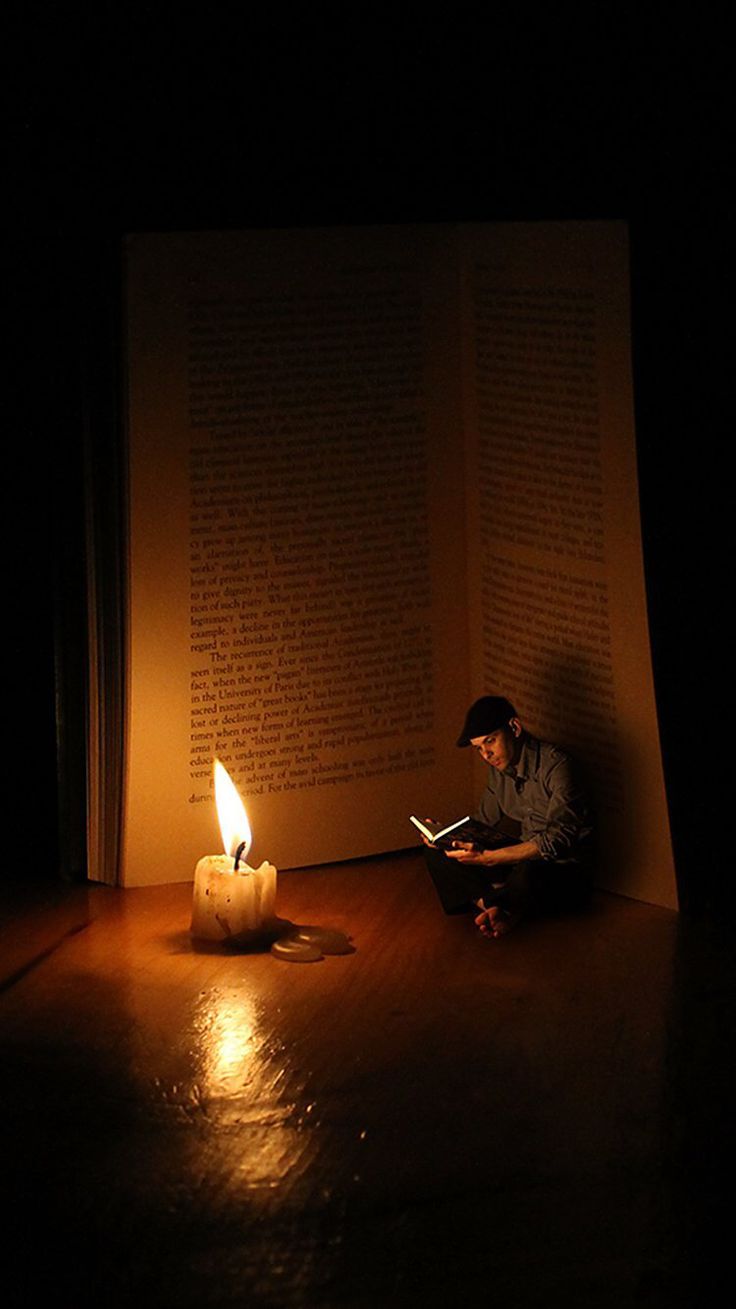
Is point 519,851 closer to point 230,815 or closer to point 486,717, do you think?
point 486,717

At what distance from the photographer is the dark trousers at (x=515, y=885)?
342 centimetres

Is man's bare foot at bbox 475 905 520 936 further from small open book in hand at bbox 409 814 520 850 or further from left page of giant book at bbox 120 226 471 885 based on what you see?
left page of giant book at bbox 120 226 471 885

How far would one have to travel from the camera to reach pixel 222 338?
3.46m

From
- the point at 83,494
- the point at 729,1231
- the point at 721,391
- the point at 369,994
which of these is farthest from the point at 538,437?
the point at 729,1231

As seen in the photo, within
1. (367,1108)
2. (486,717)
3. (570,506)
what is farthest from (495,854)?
(367,1108)

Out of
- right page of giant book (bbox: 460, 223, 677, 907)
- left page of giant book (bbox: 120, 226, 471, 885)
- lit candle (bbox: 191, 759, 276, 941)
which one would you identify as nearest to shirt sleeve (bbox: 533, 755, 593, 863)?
right page of giant book (bbox: 460, 223, 677, 907)

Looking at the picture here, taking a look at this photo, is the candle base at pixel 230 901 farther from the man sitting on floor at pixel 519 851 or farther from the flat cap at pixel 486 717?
the flat cap at pixel 486 717

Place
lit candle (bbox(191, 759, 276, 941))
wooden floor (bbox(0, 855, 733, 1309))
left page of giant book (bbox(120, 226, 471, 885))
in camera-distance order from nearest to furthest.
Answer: wooden floor (bbox(0, 855, 733, 1309)) < lit candle (bbox(191, 759, 276, 941)) < left page of giant book (bbox(120, 226, 471, 885))

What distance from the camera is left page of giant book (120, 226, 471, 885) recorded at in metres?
3.45

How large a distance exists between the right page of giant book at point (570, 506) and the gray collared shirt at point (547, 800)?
108 mm

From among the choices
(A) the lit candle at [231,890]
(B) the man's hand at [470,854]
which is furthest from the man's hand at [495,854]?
(A) the lit candle at [231,890]

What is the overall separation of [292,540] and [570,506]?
56 cm

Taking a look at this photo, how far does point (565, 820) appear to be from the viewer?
11.3 ft

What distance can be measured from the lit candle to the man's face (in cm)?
48
